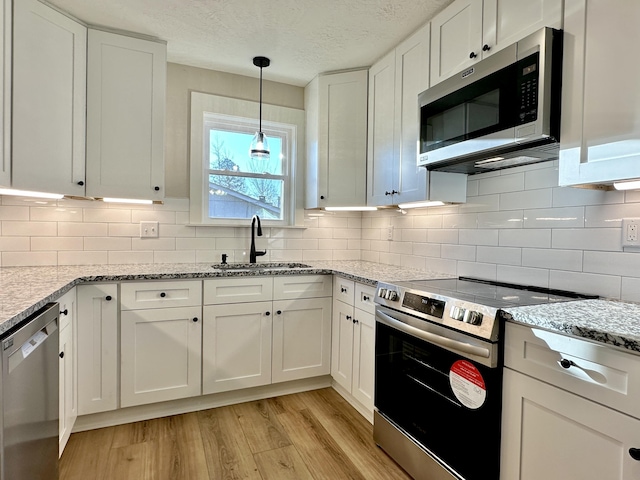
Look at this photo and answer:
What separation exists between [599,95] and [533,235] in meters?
0.76

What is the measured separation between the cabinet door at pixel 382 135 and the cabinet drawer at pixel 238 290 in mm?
981

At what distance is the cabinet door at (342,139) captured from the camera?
2.77 m

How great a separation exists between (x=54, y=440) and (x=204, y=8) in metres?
2.22

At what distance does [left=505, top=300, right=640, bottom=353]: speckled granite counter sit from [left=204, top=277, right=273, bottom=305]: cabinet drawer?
1560 mm

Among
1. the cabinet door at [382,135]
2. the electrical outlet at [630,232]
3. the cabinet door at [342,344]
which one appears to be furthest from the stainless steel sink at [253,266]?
the electrical outlet at [630,232]

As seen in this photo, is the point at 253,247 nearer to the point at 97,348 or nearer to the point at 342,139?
the point at 342,139

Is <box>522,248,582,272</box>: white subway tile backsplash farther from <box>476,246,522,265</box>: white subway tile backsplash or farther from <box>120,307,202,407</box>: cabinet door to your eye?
<box>120,307,202,407</box>: cabinet door

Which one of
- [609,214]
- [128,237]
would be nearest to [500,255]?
[609,214]

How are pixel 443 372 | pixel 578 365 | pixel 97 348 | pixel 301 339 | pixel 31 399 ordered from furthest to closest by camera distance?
pixel 301 339 → pixel 97 348 → pixel 443 372 → pixel 31 399 → pixel 578 365

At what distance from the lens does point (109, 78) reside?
2.27m

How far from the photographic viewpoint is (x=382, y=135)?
2549mm

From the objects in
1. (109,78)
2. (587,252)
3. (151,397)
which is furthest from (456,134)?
(151,397)

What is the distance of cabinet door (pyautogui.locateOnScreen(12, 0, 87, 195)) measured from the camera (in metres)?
1.88

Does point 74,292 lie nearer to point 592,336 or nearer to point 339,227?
point 339,227
